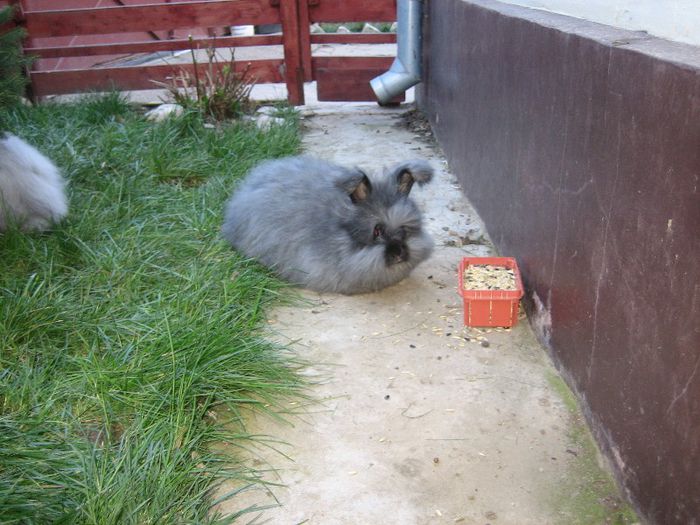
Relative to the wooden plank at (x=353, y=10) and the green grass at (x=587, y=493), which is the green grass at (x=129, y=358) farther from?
the wooden plank at (x=353, y=10)

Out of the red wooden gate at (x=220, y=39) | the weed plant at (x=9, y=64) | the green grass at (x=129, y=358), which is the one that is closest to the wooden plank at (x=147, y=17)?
the red wooden gate at (x=220, y=39)

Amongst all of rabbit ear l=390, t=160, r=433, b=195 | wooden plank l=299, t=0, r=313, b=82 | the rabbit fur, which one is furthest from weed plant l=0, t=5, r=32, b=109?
wooden plank l=299, t=0, r=313, b=82

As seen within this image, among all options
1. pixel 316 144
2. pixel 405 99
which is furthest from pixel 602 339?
pixel 405 99

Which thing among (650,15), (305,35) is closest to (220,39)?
(305,35)

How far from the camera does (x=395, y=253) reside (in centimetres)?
328

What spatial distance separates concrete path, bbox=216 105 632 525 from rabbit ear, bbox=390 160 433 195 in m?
0.56

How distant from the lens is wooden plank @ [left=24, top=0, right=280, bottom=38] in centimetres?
745

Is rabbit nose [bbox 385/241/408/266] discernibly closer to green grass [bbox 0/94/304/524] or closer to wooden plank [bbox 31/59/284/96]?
green grass [bbox 0/94/304/524]

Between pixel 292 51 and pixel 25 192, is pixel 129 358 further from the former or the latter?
pixel 292 51

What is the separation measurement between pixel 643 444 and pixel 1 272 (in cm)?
301

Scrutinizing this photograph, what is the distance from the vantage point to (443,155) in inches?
228

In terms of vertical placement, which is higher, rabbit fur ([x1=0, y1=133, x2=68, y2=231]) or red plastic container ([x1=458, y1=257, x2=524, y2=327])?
rabbit fur ([x1=0, y1=133, x2=68, y2=231])

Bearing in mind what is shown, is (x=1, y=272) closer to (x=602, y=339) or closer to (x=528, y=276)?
(x=528, y=276)

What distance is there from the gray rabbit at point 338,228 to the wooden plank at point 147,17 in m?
4.46
